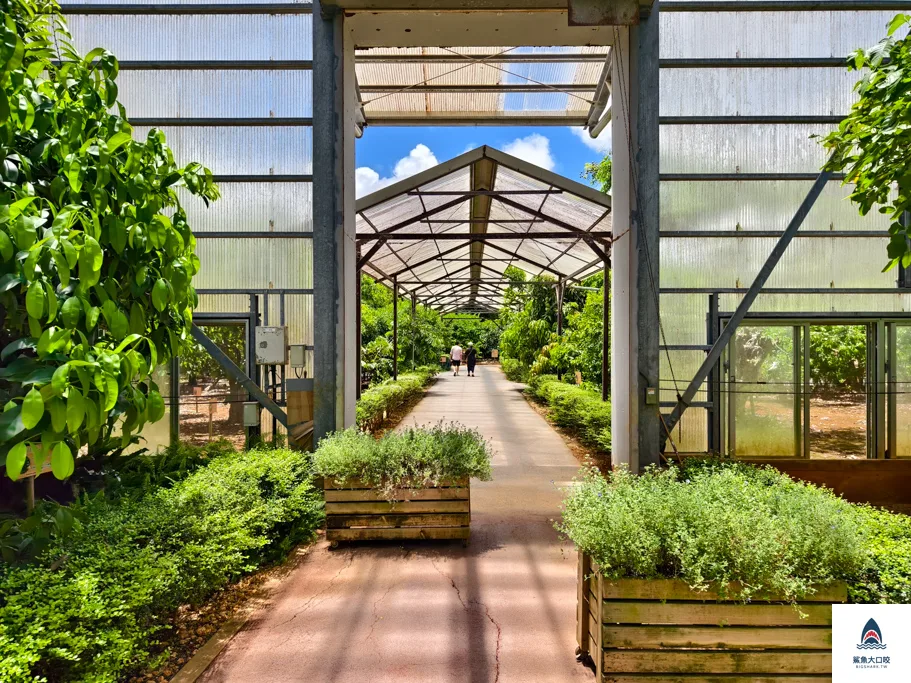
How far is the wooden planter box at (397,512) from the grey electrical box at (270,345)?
189 cm

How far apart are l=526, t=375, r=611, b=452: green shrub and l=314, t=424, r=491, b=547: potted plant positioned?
3.56 meters

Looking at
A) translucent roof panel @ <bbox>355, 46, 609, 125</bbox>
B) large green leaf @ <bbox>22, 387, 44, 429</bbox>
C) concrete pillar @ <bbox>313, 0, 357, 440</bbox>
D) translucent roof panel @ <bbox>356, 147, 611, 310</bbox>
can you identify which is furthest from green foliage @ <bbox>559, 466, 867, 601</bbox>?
translucent roof panel @ <bbox>355, 46, 609, 125</bbox>

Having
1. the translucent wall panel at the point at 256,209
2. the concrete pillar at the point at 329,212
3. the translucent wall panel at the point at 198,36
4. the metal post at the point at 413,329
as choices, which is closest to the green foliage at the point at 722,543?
the concrete pillar at the point at 329,212

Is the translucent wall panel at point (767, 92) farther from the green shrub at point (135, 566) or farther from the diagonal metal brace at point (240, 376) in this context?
the green shrub at point (135, 566)

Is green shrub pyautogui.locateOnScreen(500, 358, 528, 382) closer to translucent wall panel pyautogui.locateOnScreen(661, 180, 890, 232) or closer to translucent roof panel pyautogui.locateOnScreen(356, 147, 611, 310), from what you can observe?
translucent roof panel pyautogui.locateOnScreen(356, 147, 611, 310)

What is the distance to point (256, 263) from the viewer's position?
6000 mm

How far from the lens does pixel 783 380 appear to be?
19.8 feet

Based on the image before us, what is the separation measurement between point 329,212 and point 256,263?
1.16 metres

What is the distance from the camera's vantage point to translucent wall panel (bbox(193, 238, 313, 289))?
5.97 meters

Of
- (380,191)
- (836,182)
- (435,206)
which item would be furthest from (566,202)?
(836,182)

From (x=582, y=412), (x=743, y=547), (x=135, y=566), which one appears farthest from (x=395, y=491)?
(x=582, y=412)

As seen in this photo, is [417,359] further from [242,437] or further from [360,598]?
[360,598]

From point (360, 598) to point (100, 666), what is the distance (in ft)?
5.65

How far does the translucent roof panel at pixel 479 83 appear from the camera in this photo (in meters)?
7.33
